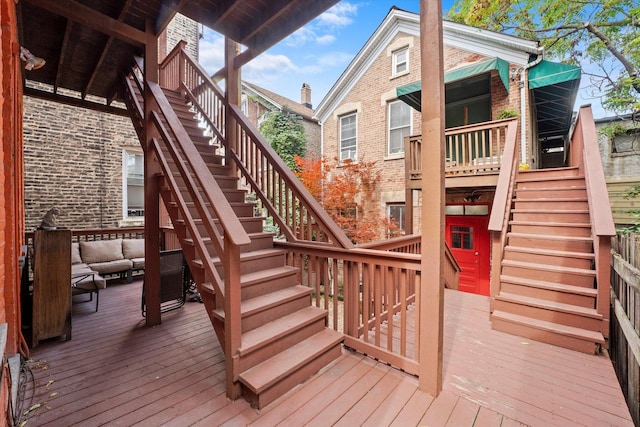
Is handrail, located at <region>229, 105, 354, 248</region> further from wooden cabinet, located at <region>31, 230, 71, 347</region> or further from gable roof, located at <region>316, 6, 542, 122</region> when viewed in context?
gable roof, located at <region>316, 6, 542, 122</region>

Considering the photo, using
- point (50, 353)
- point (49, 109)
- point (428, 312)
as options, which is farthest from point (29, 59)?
point (49, 109)

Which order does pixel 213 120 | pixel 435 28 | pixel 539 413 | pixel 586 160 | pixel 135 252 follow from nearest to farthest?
pixel 539 413, pixel 435 28, pixel 586 160, pixel 213 120, pixel 135 252

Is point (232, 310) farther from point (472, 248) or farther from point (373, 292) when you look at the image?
point (472, 248)

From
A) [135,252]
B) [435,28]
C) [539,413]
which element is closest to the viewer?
[539,413]

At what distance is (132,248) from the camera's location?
228 inches

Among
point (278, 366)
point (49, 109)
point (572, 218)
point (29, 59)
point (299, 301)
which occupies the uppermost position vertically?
point (49, 109)

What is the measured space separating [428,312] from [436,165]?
3.53 ft

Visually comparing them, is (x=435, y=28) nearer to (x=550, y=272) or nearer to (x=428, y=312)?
(x=428, y=312)

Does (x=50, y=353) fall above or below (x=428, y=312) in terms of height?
below

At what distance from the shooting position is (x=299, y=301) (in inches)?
108

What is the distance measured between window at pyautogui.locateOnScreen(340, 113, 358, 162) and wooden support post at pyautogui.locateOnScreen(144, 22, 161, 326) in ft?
20.3

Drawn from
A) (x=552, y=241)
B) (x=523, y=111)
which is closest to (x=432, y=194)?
(x=552, y=241)

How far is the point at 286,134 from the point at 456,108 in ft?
20.4

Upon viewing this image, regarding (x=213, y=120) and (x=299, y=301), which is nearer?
(x=299, y=301)
